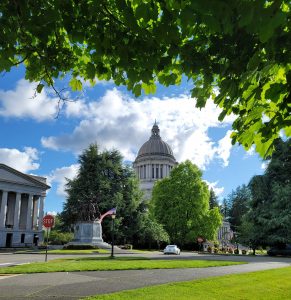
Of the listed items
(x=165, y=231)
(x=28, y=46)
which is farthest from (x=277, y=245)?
(x=28, y=46)

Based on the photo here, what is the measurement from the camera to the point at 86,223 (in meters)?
45.1

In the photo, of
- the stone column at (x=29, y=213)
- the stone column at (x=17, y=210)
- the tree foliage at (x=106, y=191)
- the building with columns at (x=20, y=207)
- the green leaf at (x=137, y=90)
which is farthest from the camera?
the stone column at (x=29, y=213)

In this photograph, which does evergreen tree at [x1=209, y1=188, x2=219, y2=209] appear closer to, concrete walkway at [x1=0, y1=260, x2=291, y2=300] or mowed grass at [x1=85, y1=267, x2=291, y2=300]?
mowed grass at [x1=85, y1=267, x2=291, y2=300]

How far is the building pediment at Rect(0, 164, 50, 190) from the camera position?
242 ft

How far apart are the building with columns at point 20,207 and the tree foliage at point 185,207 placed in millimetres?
24555

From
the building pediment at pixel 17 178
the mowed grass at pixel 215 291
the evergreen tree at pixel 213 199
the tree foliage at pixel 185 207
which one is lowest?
the mowed grass at pixel 215 291

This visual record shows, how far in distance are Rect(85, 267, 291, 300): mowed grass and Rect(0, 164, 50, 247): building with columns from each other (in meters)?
62.7

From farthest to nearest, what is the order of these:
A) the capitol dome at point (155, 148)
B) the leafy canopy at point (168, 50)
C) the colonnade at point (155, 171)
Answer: the capitol dome at point (155, 148) < the colonnade at point (155, 171) < the leafy canopy at point (168, 50)

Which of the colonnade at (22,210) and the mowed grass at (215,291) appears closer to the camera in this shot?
the mowed grass at (215,291)

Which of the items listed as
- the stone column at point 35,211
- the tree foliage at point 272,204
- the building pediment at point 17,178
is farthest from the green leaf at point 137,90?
the stone column at point 35,211

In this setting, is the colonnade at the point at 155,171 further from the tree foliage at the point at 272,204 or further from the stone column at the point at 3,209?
the tree foliage at the point at 272,204

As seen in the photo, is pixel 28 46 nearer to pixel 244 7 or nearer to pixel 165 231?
pixel 244 7

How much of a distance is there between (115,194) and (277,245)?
23786 millimetres

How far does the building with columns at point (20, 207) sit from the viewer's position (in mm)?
73000
